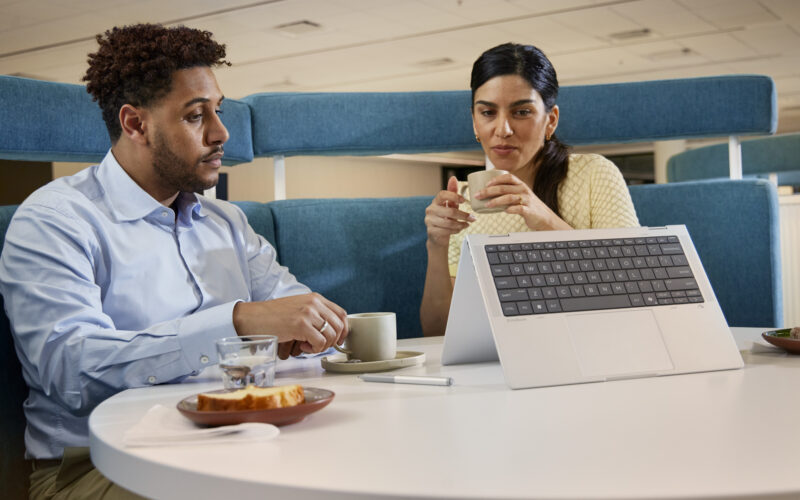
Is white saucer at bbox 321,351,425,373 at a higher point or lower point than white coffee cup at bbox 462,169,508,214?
lower

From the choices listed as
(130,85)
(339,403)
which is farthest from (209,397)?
(130,85)

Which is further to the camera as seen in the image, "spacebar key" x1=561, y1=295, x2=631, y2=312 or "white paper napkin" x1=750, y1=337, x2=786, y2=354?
"white paper napkin" x1=750, y1=337, x2=786, y2=354

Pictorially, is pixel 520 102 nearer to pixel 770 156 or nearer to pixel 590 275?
pixel 590 275

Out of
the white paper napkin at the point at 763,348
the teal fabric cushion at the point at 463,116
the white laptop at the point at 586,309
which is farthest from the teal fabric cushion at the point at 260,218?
the white paper napkin at the point at 763,348

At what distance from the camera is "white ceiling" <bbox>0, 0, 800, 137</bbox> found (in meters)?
7.15

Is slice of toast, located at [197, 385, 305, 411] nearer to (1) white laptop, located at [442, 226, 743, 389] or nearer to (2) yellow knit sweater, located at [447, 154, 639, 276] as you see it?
(1) white laptop, located at [442, 226, 743, 389]

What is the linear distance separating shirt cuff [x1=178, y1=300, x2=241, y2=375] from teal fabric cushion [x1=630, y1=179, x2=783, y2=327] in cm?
142

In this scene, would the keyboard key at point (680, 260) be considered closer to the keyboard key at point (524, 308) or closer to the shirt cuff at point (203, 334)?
the keyboard key at point (524, 308)

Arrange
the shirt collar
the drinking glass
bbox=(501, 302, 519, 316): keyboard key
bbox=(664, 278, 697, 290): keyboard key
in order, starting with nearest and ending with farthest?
the drinking glass < bbox=(501, 302, 519, 316): keyboard key < bbox=(664, 278, 697, 290): keyboard key < the shirt collar

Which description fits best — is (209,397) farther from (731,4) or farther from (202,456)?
(731,4)

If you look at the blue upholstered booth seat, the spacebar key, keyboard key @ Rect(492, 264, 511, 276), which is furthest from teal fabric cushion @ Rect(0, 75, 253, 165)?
the blue upholstered booth seat

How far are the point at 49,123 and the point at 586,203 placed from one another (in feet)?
4.17

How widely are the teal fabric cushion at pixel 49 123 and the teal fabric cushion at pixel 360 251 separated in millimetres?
553

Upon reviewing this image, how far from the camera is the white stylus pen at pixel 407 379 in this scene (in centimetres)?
102
